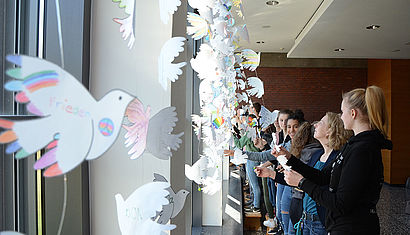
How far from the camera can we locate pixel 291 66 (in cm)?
1127

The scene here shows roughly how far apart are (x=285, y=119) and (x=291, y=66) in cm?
783

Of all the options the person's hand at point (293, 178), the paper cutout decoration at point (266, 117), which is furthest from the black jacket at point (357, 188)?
the paper cutout decoration at point (266, 117)

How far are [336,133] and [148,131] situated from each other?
2.12 m

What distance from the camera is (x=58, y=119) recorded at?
0.33m

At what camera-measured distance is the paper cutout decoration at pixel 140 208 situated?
57 cm

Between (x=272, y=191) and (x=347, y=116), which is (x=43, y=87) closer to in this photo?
(x=347, y=116)

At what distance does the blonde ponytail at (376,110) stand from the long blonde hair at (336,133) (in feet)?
2.42

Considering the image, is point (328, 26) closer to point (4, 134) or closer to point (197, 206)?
point (197, 206)

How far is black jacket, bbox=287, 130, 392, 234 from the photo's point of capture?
1557 mm

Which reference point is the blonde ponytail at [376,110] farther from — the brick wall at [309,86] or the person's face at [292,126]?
the brick wall at [309,86]

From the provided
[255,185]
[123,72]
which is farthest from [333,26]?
A: [123,72]

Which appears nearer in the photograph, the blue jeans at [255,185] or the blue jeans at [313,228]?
the blue jeans at [313,228]

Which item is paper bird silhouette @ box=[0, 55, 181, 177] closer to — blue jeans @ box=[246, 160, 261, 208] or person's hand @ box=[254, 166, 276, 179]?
person's hand @ box=[254, 166, 276, 179]

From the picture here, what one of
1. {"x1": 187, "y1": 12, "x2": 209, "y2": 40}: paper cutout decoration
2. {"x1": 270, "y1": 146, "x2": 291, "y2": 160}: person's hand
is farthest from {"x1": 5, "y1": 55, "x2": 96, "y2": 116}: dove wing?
{"x1": 270, "y1": 146, "x2": 291, "y2": 160}: person's hand
